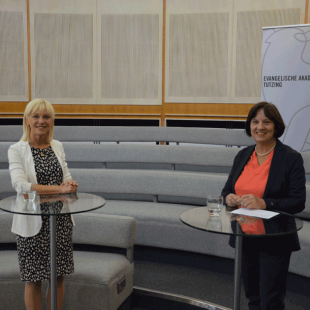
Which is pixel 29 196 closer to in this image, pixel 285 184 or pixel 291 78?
pixel 285 184

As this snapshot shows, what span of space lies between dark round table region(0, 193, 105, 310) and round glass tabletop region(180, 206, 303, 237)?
20.3 inches

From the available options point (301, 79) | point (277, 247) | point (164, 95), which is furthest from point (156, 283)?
point (164, 95)

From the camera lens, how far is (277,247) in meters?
1.78

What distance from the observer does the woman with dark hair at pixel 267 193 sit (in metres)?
1.79

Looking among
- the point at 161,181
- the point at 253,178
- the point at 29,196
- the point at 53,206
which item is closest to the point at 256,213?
the point at 253,178

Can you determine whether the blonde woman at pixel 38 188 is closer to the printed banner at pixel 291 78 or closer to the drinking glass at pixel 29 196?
the drinking glass at pixel 29 196

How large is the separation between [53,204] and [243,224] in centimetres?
95

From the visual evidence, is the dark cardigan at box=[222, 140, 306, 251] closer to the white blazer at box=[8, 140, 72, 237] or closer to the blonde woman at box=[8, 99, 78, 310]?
the blonde woman at box=[8, 99, 78, 310]

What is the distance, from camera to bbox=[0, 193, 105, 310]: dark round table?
176 cm

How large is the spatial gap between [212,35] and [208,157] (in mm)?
2477

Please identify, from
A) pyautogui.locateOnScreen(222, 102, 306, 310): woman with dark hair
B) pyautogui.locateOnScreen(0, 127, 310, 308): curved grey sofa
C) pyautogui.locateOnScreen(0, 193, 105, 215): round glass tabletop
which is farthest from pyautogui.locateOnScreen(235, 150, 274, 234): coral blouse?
pyautogui.locateOnScreen(0, 127, 310, 308): curved grey sofa

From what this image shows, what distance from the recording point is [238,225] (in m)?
1.62

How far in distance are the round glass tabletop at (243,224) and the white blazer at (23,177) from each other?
836 mm

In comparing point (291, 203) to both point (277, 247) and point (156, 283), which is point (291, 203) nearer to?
point (277, 247)
